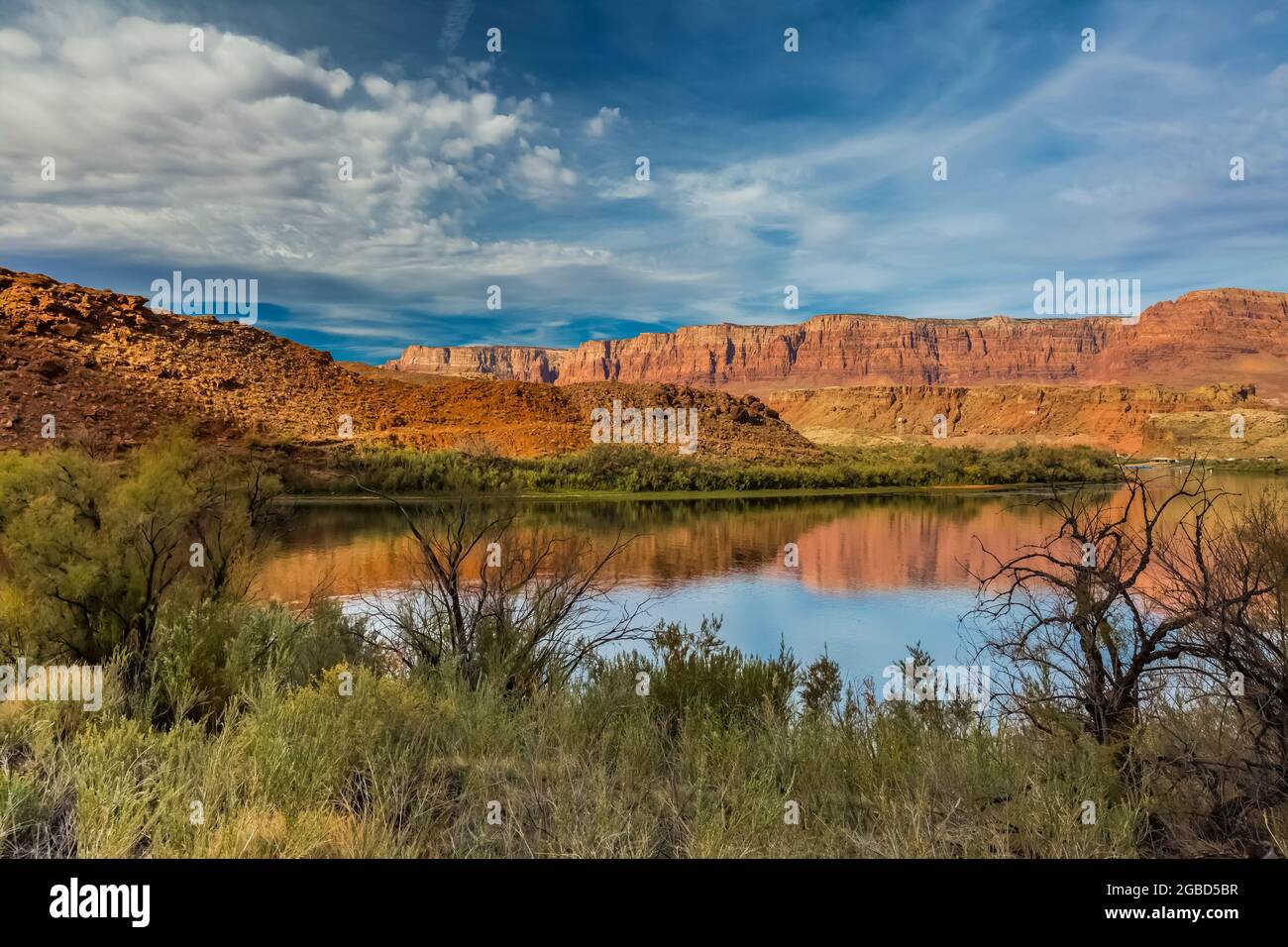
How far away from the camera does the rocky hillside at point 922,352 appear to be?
14438cm

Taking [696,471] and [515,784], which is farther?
[696,471]

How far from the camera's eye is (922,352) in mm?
164750

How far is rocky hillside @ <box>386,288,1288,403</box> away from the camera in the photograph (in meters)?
144

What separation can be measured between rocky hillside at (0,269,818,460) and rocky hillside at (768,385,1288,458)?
130 feet

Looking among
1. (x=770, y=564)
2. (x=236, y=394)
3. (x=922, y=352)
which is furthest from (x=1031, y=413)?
(x=236, y=394)

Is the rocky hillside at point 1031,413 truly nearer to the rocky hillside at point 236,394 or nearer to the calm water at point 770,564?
the rocky hillside at point 236,394

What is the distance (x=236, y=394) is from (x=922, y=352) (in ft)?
492

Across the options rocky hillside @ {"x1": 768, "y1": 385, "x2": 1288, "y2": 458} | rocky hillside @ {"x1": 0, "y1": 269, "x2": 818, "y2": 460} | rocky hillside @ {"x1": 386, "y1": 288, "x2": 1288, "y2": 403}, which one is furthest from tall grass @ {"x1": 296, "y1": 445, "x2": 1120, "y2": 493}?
rocky hillside @ {"x1": 386, "y1": 288, "x2": 1288, "y2": 403}

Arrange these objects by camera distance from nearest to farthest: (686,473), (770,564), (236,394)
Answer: (770,564) → (686,473) → (236,394)

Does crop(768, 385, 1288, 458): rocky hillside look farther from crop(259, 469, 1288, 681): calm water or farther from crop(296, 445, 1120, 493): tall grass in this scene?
crop(259, 469, 1288, 681): calm water

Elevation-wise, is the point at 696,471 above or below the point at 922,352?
below

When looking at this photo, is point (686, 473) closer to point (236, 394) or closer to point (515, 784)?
point (236, 394)

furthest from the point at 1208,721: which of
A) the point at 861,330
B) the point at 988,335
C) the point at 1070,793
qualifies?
the point at 988,335
